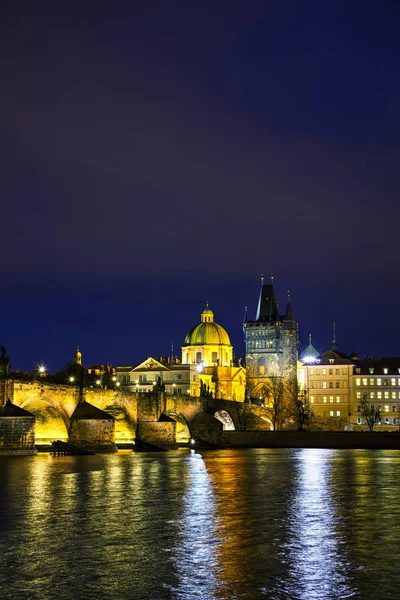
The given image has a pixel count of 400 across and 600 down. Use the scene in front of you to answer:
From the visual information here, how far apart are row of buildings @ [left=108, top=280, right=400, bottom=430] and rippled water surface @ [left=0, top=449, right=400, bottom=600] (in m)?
101

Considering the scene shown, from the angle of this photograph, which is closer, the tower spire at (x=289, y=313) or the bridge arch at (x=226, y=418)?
the bridge arch at (x=226, y=418)

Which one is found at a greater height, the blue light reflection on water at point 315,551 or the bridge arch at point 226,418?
the bridge arch at point 226,418

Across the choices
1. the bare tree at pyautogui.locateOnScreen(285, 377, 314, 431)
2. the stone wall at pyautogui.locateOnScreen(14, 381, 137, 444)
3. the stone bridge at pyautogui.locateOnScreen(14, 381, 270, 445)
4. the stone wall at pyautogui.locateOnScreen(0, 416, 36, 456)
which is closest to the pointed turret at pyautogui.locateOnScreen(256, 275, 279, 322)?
the bare tree at pyautogui.locateOnScreen(285, 377, 314, 431)

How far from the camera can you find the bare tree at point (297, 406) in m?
124

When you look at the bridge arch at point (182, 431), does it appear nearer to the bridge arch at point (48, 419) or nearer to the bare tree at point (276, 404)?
Result: the bridge arch at point (48, 419)

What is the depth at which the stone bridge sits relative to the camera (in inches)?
2645

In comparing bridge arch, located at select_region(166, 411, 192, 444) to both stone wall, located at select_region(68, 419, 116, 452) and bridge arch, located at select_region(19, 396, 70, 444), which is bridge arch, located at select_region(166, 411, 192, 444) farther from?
bridge arch, located at select_region(19, 396, 70, 444)

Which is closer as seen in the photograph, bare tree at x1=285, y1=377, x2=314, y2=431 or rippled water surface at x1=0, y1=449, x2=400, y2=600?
rippled water surface at x1=0, y1=449, x2=400, y2=600

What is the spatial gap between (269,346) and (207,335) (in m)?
11.9

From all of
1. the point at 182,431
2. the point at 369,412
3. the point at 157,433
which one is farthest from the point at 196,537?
the point at 369,412

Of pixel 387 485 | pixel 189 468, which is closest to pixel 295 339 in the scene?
pixel 189 468

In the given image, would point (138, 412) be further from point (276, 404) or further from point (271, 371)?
point (271, 371)

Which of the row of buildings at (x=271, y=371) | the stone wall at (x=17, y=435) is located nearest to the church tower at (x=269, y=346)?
the row of buildings at (x=271, y=371)

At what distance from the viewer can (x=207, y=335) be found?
16812cm
